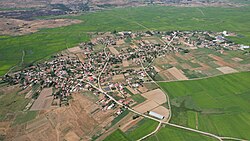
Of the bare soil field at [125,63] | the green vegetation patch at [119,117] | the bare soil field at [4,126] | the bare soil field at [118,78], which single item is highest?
the bare soil field at [125,63]

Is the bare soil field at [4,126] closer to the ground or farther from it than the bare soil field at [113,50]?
closer to the ground

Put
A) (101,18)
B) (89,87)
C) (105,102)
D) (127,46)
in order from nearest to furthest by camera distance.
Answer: (105,102) < (89,87) < (127,46) < (101,18)

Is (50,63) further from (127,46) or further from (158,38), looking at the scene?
(158,38)

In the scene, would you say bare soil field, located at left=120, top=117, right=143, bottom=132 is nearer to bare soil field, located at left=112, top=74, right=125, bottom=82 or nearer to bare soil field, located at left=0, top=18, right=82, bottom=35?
bare soil field, located at left=112, top=74, right=125, bottom=82

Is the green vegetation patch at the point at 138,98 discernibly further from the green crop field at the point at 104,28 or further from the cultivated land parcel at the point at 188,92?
the green crop field at the point at 104,28

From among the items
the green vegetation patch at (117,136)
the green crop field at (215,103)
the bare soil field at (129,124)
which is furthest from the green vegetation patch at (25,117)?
the green crop field at (215,103)

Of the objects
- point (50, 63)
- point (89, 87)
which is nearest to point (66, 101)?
point (89, 87)
